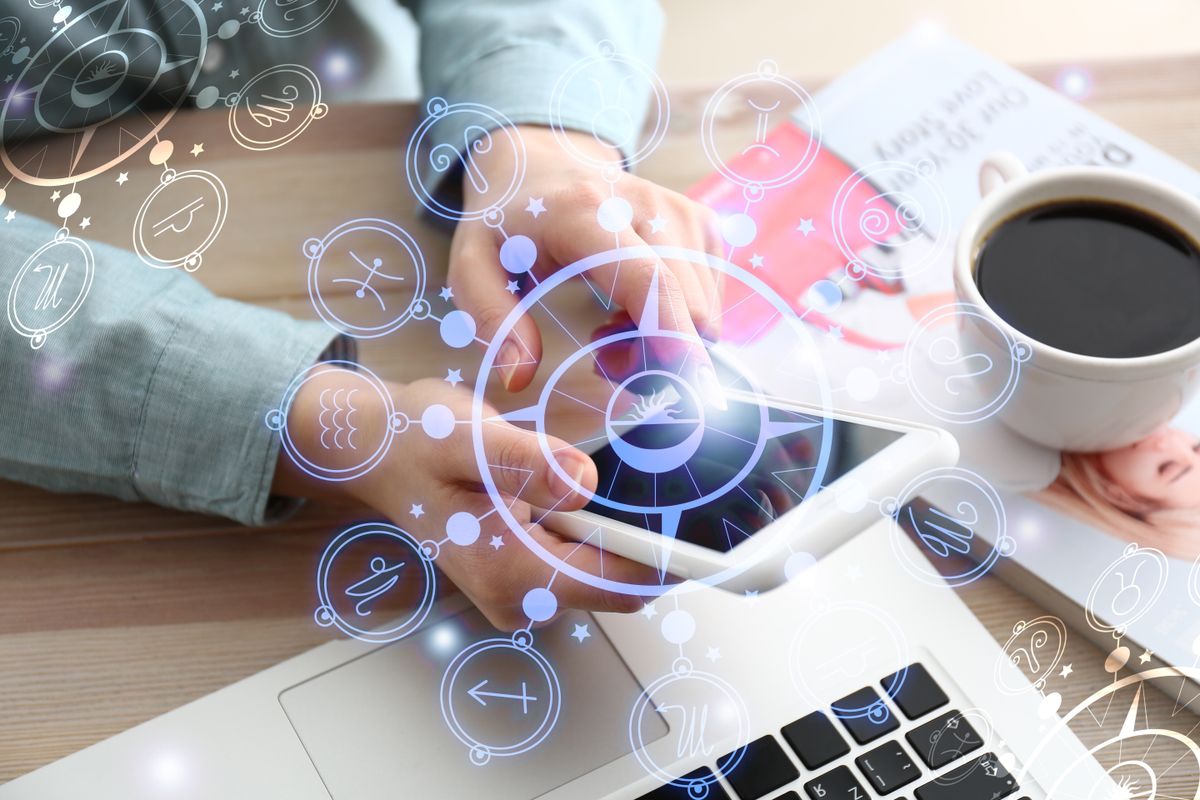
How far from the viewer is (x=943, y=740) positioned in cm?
24

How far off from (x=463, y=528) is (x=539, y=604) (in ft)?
0.10

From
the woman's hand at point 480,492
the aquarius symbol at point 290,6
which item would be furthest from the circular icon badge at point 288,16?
the woman's hand at point 480,492

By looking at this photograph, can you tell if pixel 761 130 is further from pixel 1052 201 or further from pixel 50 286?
pixel 50 286

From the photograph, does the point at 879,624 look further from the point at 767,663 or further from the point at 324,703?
the point at 324,703

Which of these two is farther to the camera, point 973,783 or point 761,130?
point 761,130

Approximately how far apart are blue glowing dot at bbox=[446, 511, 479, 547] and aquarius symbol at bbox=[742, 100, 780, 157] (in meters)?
0.17

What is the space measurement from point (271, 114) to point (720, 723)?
8.2 inches

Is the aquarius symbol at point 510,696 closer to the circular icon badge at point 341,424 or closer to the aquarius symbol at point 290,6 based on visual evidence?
the circular icon badge at point 341,424

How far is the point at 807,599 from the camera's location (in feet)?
0.89

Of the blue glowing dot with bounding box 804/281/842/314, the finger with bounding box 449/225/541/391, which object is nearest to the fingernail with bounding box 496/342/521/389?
the finger with bounding box 449/225/541/391

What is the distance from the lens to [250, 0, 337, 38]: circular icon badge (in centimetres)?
27

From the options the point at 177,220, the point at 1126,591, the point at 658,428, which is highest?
the point at 177,220

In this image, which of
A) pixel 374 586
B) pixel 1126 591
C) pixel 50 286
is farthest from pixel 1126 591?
pixel 50 286

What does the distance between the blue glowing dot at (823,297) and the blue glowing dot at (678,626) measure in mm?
114
